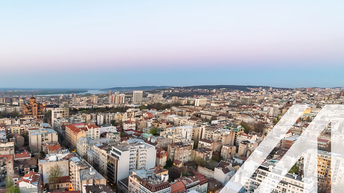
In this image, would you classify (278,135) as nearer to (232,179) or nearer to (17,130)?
(232,179)

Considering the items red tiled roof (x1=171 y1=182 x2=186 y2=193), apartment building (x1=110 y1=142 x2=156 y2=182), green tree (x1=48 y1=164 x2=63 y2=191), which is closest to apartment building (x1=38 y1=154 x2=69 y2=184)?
green tree (x1=48 y1=164 x2=63 y2=191)

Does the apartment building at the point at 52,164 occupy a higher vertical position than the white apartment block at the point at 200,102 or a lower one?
lower

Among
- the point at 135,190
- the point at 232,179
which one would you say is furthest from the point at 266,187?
the point at 135,190

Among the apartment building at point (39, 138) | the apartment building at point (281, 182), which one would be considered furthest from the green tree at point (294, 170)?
the apartment building at point (39, 138)

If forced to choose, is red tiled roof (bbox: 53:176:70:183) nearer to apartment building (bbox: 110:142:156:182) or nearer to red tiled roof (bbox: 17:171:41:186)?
red tiled roof (bbox: 17:171:41:186)

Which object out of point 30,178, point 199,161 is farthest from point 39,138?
point 199,161

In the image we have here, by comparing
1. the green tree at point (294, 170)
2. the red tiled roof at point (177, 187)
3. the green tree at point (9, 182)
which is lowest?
the red tiled roof at point (177, 187)

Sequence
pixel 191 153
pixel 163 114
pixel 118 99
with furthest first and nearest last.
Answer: pixel 118 99
pixel 163 114
pixel 191 153

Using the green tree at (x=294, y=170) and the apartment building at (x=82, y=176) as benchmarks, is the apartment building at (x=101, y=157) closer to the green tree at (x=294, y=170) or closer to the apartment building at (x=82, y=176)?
the apartment building at (x=82, y=176)

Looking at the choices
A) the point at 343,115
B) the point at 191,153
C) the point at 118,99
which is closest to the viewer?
the point at 343,115
